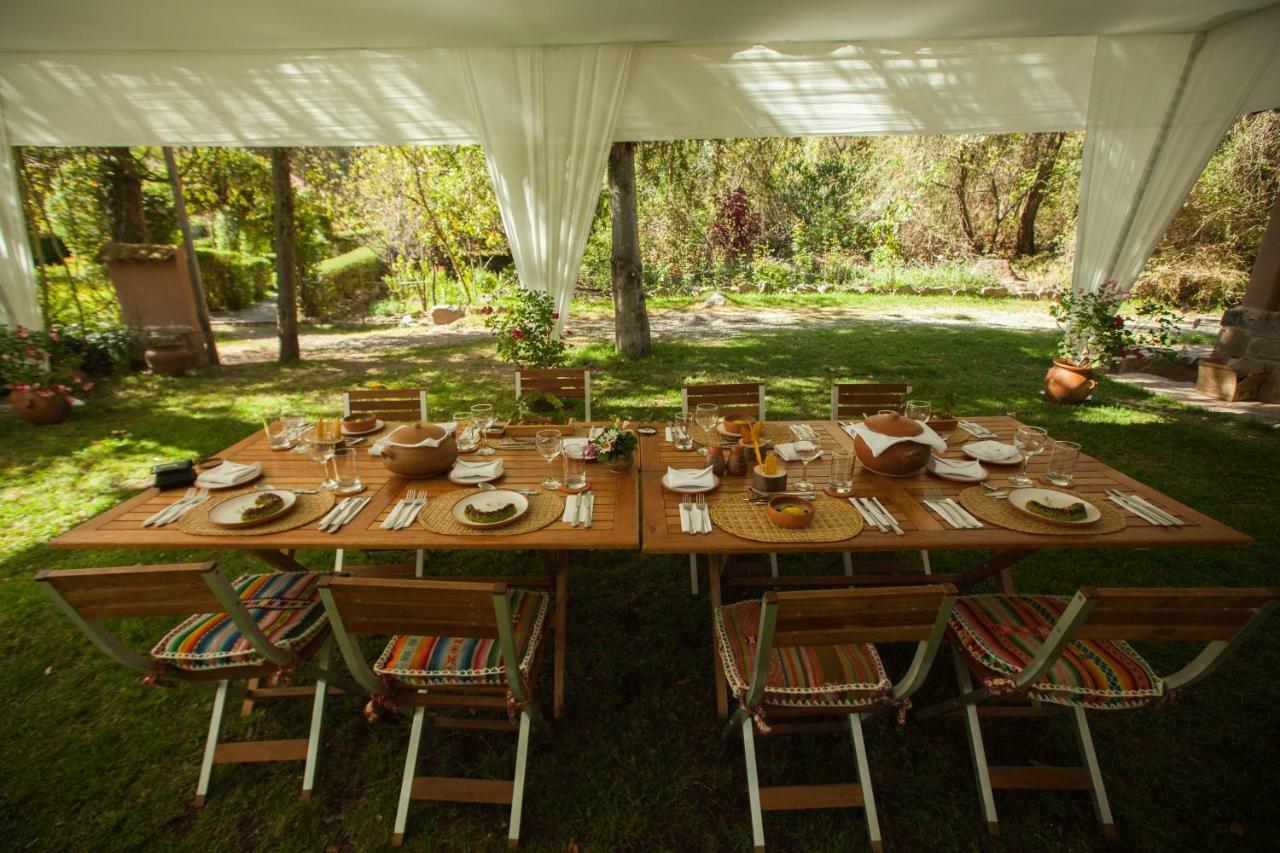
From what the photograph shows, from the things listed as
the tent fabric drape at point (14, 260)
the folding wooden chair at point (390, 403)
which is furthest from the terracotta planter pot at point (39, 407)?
the folding wooden chair at point (390, 403)

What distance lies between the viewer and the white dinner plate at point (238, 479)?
7.22 feet

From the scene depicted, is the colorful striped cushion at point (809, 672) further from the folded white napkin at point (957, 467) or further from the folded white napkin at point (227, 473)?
the folded white napkin at point (227, 473)

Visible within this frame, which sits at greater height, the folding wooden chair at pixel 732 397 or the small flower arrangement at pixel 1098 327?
the small flower arrangement at pixel 1098 327

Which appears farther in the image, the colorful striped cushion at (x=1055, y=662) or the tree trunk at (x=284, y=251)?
the tree trunk at (x=284, y=251)

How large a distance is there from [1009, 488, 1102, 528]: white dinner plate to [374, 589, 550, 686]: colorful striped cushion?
5.92ft

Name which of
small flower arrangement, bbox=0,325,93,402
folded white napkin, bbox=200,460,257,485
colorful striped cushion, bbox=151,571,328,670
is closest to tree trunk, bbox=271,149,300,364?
small flower arrangement, bbox=0,325,93,402

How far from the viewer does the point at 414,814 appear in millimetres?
1894

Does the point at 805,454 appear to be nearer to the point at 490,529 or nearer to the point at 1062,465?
the point at 1062,465

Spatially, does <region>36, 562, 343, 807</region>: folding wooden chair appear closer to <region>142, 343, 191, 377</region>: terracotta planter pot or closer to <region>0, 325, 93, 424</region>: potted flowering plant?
<region>0, 325, 93, 424</region>: potted flowering plant

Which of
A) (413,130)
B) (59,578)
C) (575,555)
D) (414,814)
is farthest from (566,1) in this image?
(414,814)

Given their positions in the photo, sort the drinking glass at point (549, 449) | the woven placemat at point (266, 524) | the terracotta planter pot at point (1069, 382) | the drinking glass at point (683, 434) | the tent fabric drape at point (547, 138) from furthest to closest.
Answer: the terracotta planter pot at point (1069, 382)
the tent fabric drape at point (547, 138)
the drinking glass at point (683, 434)
the drinking glass at point (549, 449)
the woven placemat at point (266, 524)

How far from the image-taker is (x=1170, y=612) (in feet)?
4.70

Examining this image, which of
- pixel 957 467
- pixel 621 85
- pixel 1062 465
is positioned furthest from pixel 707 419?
pixel 621 85

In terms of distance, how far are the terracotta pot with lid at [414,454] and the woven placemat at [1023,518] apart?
2055mm
